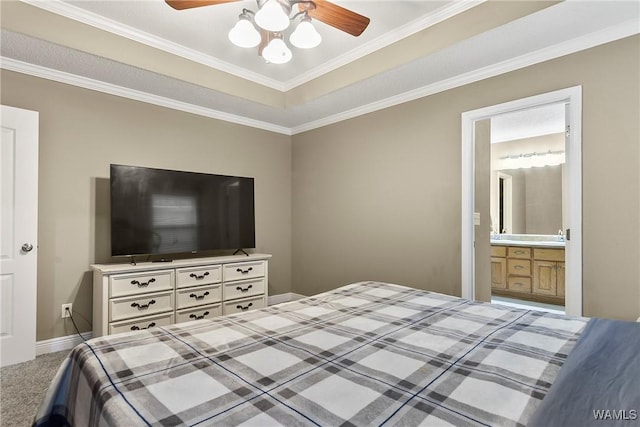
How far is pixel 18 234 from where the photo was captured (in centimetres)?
262

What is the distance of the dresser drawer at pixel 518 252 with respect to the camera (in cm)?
475

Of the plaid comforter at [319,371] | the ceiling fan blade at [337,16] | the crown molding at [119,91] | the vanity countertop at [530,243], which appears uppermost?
the crown molding at [119,91]

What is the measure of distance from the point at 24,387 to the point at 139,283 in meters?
0.97

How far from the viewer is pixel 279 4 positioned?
173cm

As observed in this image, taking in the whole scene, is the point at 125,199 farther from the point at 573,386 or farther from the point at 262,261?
the point at 573,386

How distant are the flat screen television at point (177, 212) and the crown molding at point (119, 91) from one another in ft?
2.63

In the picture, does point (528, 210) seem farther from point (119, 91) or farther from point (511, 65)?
point (119, 91)

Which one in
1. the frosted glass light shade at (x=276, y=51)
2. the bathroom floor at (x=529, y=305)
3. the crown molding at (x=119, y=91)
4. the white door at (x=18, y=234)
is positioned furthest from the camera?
the bathroom floor at (x=529, y=305)

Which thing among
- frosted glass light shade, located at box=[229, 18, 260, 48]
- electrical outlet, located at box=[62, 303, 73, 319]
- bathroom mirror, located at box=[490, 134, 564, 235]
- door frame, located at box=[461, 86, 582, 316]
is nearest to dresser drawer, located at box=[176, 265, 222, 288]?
electrical outlet, located at box=[62, 303, 73, 319]

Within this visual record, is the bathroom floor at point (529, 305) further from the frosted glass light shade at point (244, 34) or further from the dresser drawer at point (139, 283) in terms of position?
the frosted glass light shade at point (244, 34)

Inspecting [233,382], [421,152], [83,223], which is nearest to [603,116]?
[421,152]

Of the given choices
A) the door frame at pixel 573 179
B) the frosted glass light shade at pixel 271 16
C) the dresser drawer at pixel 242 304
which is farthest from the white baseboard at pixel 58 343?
the door frame at pixel 573 179

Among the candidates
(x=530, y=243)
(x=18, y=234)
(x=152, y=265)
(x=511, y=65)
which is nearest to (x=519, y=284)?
(x=530, y=243)

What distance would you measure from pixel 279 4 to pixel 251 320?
1.62 metres
